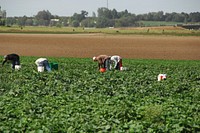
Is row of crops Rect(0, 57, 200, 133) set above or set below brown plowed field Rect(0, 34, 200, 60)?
above

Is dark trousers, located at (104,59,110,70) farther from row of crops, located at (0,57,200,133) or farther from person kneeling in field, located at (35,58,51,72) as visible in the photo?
person kneeling in field, located at (35,58,51,72)

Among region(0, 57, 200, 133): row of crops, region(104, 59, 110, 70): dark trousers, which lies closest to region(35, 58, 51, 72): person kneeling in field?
region(0, 57, 200, 133): row of crops

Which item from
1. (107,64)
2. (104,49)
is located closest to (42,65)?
(107,64)

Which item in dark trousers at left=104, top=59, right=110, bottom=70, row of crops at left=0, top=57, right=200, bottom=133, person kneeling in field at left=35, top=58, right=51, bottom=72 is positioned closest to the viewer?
row of crops at left=0, top=57, right=200, bottom=133

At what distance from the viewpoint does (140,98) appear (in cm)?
1689

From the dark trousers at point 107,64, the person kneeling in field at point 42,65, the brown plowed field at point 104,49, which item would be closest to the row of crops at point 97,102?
the person kneeling in field at point 42,65

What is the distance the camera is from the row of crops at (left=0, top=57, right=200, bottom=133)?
11992 mm

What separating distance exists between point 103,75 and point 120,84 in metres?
2.75

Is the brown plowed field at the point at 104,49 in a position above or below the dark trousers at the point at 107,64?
below

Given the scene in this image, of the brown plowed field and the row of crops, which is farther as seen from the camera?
the brown plowed field

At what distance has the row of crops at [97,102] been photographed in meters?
12.0

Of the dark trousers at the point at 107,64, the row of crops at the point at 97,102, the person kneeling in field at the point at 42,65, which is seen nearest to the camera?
the row of crops at the point at 97,102

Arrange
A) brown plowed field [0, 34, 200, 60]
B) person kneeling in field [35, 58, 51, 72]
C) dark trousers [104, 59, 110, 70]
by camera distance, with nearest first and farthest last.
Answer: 1. person kneeling in field [35, 58, 51, 72]
2. dark trousers [104, 59, 110, 70]
3. brown plowed field [0, 34, 200, 60]

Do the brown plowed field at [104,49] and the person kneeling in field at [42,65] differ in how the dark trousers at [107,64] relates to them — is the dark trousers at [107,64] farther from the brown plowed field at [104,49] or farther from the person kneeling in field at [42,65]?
the brown plowed field at [104,49]
